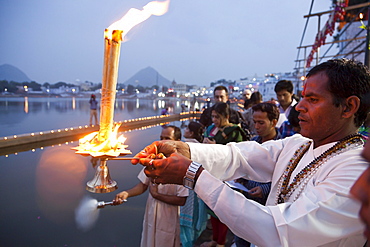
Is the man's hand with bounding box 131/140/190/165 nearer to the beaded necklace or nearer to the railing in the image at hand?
the beaded necklace

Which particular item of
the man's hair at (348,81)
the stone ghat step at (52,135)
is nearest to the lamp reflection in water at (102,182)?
the man's hair at (348,81)

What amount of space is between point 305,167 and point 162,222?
165cm

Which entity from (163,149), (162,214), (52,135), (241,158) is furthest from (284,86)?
(52,135)

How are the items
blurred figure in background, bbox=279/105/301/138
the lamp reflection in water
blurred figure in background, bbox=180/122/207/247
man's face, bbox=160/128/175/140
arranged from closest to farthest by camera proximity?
the lamp reflection in water → blurred figure in background, bbox=180/122/207/247 → man's face, bbox=160/128/175/140 → blurred figure in background, bbox=279/105/301/138

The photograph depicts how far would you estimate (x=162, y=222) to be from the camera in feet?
8.48

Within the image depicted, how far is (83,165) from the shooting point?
659cm

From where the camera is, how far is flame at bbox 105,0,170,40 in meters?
1.37

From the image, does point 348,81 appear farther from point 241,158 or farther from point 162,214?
point 162,214

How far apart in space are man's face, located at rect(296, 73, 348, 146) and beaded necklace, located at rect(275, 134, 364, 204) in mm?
81

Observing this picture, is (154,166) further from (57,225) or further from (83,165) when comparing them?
(83,165)

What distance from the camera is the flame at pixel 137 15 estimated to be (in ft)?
4.50

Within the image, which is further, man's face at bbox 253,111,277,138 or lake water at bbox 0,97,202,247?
lake water at bbox 0,97,202,247

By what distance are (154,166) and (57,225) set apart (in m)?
3.19

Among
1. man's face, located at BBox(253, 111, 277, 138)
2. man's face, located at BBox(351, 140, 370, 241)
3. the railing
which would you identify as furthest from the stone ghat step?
man's face, located at BBox(351, 140, 370, 241)
